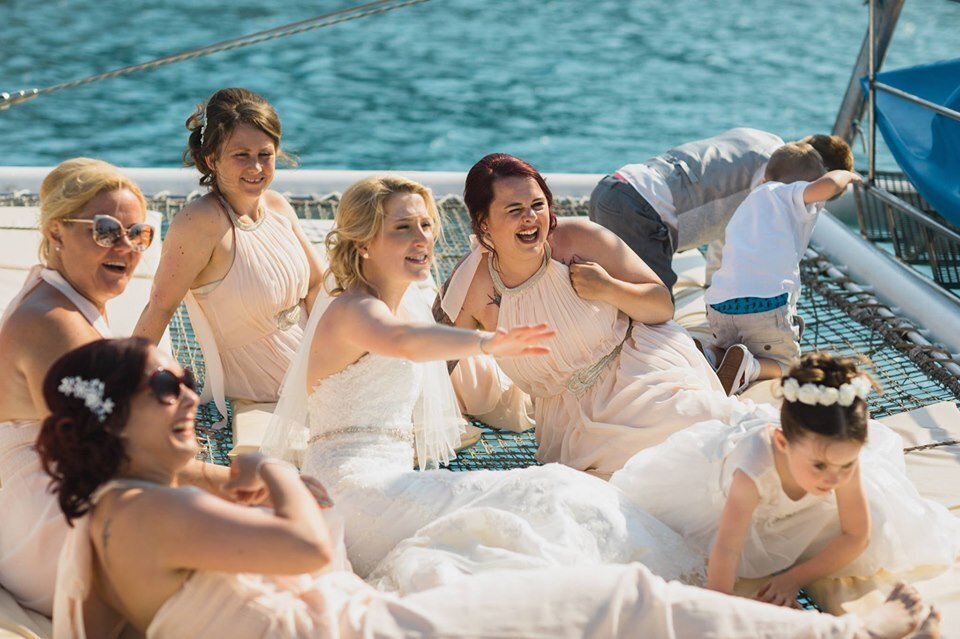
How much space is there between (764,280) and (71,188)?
2180 millimetres

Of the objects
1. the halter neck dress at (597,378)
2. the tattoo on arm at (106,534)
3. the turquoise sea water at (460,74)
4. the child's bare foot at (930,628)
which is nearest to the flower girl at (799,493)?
the child's bare foot at (930,628)

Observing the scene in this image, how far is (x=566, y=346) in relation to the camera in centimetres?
331

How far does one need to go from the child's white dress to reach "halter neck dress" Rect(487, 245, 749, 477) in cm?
42

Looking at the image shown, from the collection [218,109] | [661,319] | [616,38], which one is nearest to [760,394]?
[661,319]

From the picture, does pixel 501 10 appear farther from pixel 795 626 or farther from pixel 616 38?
pixel 795 626

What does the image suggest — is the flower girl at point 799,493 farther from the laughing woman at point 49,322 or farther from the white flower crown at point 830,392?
the laughing woman at point 49,322

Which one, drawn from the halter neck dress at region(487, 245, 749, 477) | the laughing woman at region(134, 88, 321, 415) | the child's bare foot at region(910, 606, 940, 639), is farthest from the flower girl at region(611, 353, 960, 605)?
the laughing woman at region(134, 88, 321, 415)

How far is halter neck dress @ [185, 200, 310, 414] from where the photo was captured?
3.51 metres

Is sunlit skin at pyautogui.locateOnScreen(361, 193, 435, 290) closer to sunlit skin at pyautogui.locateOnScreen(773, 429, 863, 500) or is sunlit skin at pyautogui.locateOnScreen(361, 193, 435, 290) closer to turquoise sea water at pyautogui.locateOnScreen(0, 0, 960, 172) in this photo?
sunlit skin at pyautogui.locateOnScreen(773, 429, 863, 500)

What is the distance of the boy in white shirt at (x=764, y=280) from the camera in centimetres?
376

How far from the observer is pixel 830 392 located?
2297 millimetres

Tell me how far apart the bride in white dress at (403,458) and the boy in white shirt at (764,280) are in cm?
124

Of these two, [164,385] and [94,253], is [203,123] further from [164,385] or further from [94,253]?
[164,385]

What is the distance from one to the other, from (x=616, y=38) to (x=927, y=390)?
34.9ft
